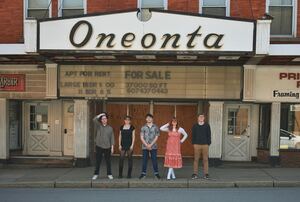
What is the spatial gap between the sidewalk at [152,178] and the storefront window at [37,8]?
5.01 metres

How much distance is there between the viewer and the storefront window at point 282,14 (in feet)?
42.5

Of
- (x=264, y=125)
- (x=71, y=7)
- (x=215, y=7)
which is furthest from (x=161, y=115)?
(x=71, y=7)

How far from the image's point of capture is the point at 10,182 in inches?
430

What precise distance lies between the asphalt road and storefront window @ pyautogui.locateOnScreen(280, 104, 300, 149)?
344cm

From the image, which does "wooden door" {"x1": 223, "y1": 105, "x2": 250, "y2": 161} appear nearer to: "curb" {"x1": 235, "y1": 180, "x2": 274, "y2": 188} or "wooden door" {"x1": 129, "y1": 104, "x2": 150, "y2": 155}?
"wooden door" {"x1": 129, "y1": 104, "x2": 150, "y2": 155}

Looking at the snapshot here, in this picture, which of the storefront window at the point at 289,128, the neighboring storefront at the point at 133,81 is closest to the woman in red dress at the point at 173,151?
the neighboring storefront at the point at 133,81

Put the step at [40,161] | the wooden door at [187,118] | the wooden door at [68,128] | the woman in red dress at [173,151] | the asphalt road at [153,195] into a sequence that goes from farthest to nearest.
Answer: the wooden door at [187,118]
the wooden door at [68,128]
the step at [40,161]
the woman in red dress at [173,151]
the asphalt road at [153,195]

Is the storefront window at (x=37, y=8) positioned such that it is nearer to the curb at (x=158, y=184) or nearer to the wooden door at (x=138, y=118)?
the wooden door at (x=138, y=118)

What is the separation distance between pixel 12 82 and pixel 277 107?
862 cm

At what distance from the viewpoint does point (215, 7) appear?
1303cm

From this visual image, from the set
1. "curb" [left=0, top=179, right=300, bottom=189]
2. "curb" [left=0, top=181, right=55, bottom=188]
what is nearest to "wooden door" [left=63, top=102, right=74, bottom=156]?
"curb" [left=0, top=181, right=55, bottom=188]

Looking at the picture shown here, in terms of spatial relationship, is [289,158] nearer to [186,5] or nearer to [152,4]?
[186,5]

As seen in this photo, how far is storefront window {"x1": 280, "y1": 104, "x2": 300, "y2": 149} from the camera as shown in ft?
43.8

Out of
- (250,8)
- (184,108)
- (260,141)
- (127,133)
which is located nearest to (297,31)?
(250,8)
